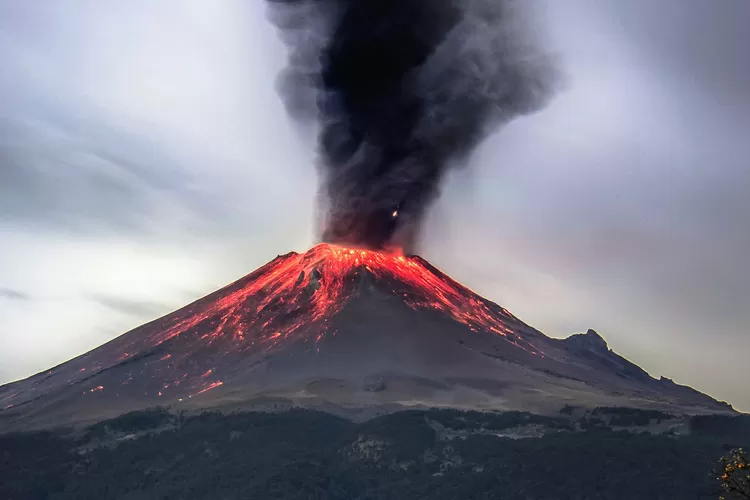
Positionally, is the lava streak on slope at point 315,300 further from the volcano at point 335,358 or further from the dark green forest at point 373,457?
the dark green forest at point 373,457

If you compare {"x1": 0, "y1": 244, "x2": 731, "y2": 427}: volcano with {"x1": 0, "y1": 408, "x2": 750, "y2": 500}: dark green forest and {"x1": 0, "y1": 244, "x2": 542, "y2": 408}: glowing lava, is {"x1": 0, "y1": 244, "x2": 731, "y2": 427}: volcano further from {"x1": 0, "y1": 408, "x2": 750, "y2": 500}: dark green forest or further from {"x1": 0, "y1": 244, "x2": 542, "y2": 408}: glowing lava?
{"x1": 0, "y1": 408, "x2": 750, "y2": 500}: dark green forest

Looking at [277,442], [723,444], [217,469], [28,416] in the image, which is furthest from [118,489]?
[723,444]

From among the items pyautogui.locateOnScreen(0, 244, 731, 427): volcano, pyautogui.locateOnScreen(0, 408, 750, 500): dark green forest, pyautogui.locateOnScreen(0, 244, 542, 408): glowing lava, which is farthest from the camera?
pyautogui.locateOnScreen(0, 244, 542, 408): glowing lava

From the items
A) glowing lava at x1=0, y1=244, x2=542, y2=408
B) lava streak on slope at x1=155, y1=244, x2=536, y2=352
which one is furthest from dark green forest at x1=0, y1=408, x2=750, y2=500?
A: lava streak on slope at x1=155, y1=244, x2=536, y2=352

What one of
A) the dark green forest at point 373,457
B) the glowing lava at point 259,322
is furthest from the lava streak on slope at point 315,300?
the dark green forest at point 373,457

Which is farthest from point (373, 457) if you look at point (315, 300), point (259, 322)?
point (315, 300)
